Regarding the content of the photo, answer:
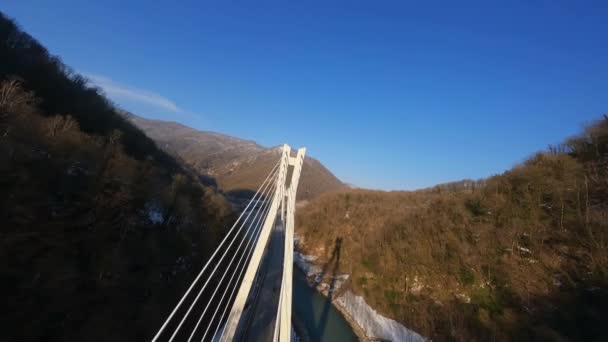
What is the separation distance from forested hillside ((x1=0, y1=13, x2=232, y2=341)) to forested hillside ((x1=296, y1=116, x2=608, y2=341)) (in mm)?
13522


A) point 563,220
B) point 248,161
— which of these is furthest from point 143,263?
point 248,161

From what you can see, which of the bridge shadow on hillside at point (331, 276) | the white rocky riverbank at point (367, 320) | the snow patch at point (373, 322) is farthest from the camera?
the bridge shadow on hillside at point (331, 276)

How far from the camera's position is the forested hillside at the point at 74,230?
6125 millimetres

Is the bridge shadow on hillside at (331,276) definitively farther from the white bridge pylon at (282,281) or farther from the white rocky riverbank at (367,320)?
the white bridge pylon at (282,281)

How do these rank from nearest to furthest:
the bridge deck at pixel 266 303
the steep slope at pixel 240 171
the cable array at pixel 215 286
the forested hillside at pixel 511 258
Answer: the cable array at pixel 215 286 → the forested hillside at pixel 511 258 → the bridge deck at pixel 266 303 → the steep slope at pixel 240 171

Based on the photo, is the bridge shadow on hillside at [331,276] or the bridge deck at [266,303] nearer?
the bridge deck at [266,303]

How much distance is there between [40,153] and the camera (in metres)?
7.57

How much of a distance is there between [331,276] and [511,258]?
14477 mm

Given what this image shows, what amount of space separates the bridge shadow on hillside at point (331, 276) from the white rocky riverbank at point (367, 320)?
1.35 ft

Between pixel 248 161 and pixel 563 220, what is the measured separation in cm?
9618

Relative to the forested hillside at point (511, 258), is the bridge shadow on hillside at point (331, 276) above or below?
below

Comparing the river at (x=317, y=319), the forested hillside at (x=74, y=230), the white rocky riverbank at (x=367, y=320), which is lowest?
the river at (x=317, y=319)

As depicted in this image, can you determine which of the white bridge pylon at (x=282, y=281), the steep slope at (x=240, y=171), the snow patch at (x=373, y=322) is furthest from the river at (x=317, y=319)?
the steep slope at (x=240, y=171)

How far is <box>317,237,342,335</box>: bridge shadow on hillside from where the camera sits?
1653cm
